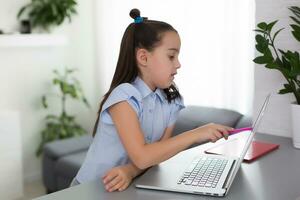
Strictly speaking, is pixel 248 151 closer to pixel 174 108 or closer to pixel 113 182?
pixel 174 108

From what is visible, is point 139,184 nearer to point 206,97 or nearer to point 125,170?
point 125,170

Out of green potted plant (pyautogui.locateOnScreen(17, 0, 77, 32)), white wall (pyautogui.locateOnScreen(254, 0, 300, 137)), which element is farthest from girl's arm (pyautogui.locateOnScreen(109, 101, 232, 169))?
green potted plant (pyautogui.locateOnScreen(17, 0, 77, 32))

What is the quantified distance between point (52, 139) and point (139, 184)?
253 cm

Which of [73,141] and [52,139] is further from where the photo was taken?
[52,139]

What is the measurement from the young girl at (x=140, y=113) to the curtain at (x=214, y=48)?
1307 millimetres

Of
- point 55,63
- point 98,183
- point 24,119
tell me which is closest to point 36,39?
point 55,63

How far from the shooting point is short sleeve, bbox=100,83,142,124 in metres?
1.23

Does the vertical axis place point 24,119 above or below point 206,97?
below

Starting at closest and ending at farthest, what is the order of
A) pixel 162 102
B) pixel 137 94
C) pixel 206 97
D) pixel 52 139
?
pixel 137 94
pixel 162 102
pixel 206 97
pixel 52 139

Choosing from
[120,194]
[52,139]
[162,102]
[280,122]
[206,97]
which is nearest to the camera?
[120,194]

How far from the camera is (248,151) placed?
144cm

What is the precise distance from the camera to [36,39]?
Result: 329 centimetres

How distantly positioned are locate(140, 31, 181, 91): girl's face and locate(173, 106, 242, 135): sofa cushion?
135cm

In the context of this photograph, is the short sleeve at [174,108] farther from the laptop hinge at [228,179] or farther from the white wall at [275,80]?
the white wall at [275,80]
